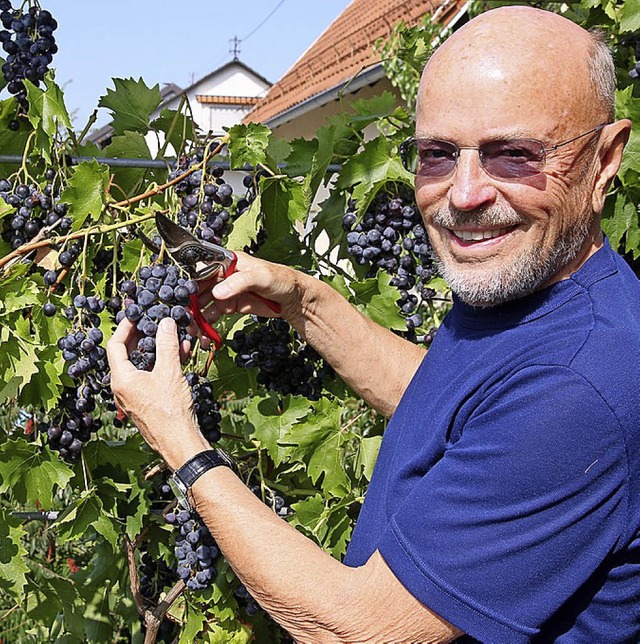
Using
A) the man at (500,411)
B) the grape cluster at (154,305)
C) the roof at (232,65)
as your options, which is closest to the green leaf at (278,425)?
the man at (500,411)

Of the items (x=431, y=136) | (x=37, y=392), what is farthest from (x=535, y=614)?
(x=37, y=392)

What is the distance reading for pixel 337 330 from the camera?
2770mm

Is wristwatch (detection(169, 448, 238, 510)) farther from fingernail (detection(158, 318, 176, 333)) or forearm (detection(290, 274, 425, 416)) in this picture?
forearm (detection(290, 274, 425, 416))

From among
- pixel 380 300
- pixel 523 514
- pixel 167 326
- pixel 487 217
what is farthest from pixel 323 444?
pixel 523 514

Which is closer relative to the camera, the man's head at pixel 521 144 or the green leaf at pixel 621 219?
the man's head at pixel 521 144

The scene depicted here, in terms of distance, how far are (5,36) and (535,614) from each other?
2.22 metres

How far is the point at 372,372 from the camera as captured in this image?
282cm

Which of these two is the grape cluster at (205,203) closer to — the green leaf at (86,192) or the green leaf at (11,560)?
the green leaf at (86,192)

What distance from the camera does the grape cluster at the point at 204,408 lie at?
2.46 metres

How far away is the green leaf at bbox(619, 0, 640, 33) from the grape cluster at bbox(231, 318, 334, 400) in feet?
4.86

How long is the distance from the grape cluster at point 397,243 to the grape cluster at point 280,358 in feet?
1.10

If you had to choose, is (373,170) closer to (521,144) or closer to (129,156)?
(129,156)

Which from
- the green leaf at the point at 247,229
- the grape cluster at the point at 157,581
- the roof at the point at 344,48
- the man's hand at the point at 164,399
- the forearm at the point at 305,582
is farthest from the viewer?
the roof at the point at 344,48

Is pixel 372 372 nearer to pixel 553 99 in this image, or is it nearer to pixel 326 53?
pixel 553 99
